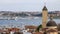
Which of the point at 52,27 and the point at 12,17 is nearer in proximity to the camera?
the point at 52,27

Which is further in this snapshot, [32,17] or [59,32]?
[32,17]

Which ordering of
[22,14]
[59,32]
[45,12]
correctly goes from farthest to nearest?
1. [22,14]
2. [45,12]
3. [59,32]

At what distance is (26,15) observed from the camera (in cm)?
7219

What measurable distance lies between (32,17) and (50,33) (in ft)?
199

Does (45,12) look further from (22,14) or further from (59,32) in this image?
(22,14)

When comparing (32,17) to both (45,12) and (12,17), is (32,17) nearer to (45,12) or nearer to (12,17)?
(12,17)

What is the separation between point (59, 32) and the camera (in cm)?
1636

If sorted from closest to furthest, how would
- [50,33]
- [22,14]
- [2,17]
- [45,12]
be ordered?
[50,33]
[45,12]
[22,14]
[2,17]

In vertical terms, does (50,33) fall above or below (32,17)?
above

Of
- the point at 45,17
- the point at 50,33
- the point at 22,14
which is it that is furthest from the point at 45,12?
the point at 22,14

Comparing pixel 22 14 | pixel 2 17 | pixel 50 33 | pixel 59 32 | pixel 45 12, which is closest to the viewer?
pixel 50 33

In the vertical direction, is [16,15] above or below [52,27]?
below

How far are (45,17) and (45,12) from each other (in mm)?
314

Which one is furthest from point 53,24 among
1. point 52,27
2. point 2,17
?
point 2,17
